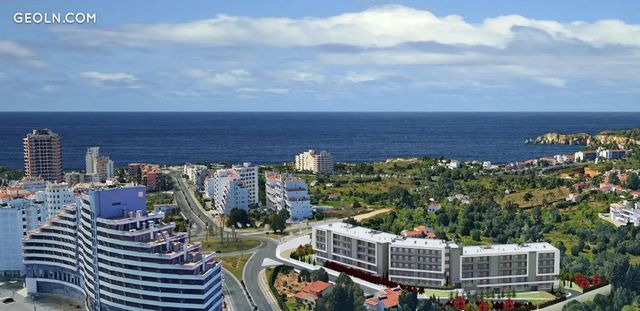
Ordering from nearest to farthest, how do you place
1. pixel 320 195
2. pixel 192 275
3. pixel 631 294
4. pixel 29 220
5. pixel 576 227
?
pixel 192 275, pixel 631 294, pixel 29 220, pixel 576 227, pixel 320 195

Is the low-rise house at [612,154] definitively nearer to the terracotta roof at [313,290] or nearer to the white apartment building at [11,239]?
the terracotta roof at [313,290]

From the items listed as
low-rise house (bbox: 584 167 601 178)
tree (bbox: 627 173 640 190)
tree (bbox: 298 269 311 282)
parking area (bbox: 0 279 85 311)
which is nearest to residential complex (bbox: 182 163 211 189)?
tree (bbox: 298 269 311 282)

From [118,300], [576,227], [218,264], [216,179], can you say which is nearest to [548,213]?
[576,227]

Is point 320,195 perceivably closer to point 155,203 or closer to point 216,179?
point 216,179

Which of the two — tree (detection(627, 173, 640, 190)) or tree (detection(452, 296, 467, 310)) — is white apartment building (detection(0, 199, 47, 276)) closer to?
tree (detection(452, 296, 467, 310))

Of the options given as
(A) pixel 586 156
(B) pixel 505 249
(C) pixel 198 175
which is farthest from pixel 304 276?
(A) pixel 586 156

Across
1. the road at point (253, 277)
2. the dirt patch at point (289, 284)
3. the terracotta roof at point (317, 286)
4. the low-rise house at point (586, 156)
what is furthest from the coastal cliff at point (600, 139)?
the terracotta roof at point (317, 286)
